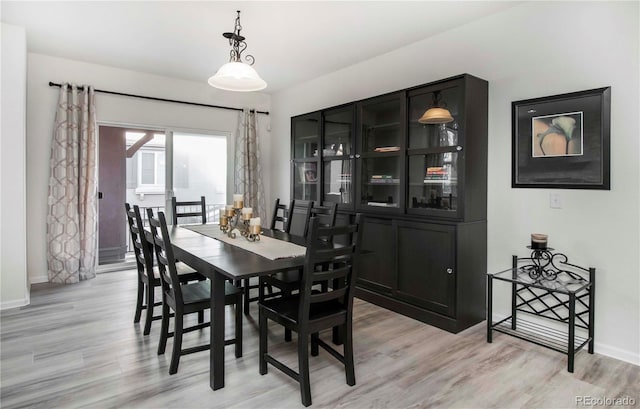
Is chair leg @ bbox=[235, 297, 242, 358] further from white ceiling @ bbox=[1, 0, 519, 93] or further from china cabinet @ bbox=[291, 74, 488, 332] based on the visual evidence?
white ceiling @ bbox=[1, 0, 519, 93]

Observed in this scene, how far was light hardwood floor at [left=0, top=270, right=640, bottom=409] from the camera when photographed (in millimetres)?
2049

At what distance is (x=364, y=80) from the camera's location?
4.38 m

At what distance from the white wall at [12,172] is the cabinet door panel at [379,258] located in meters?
3.26

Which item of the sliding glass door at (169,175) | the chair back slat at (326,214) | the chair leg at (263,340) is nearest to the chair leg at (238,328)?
the chair leg at (263,340)

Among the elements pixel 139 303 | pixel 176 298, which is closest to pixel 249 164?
Answer: pixel 139 303

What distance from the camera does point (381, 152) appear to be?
362cm

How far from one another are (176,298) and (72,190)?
2960mm

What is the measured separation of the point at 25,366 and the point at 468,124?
3.50 m

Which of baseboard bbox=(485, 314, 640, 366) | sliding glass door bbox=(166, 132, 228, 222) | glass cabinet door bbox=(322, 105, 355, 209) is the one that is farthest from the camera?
sliding glass door bbox=(166, 132, 228, 222)

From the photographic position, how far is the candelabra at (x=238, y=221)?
115 inches

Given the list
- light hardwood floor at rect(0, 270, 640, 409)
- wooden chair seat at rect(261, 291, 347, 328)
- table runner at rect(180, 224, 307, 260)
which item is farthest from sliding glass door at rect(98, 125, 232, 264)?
wooden chair seat at rect(261, 291, 347, 328)

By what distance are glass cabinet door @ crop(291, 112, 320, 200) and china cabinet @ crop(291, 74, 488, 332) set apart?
52 centimetres

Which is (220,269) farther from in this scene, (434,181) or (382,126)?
(382,126)

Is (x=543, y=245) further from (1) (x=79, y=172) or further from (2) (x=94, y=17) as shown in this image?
(1) (x=79, y=172)
